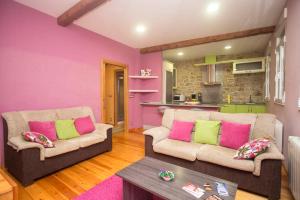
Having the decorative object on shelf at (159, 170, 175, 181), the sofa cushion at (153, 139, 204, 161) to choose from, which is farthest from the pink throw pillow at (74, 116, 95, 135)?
the decorative object on shelf at (159, 170, 175, 181)

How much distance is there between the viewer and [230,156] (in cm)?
195

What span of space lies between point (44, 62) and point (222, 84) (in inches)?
226

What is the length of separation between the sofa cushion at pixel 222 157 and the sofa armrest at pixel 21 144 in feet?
7.20

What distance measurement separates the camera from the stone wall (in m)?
5.46

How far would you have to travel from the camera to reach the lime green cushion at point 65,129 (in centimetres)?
267

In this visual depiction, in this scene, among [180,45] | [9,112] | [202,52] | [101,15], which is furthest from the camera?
[202,52]

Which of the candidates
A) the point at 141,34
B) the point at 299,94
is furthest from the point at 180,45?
the point at 299,94

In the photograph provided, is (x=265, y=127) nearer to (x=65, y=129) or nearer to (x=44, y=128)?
(x=65, y=129)

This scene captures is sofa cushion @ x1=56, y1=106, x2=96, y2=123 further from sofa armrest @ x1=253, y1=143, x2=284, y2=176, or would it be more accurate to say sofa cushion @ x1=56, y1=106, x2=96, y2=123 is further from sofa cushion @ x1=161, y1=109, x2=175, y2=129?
sofa armrest @ x1=253, y1=143, x2=284, y2=176

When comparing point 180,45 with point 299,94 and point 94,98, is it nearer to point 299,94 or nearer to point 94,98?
point 94,98

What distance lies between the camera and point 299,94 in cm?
186

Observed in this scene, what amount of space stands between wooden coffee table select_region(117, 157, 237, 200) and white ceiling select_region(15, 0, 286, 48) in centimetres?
254

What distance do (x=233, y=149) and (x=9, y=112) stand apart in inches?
137

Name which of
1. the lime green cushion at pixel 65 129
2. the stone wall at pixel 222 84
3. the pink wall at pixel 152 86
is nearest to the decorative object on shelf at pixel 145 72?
the pink wall at pixel 152 86
